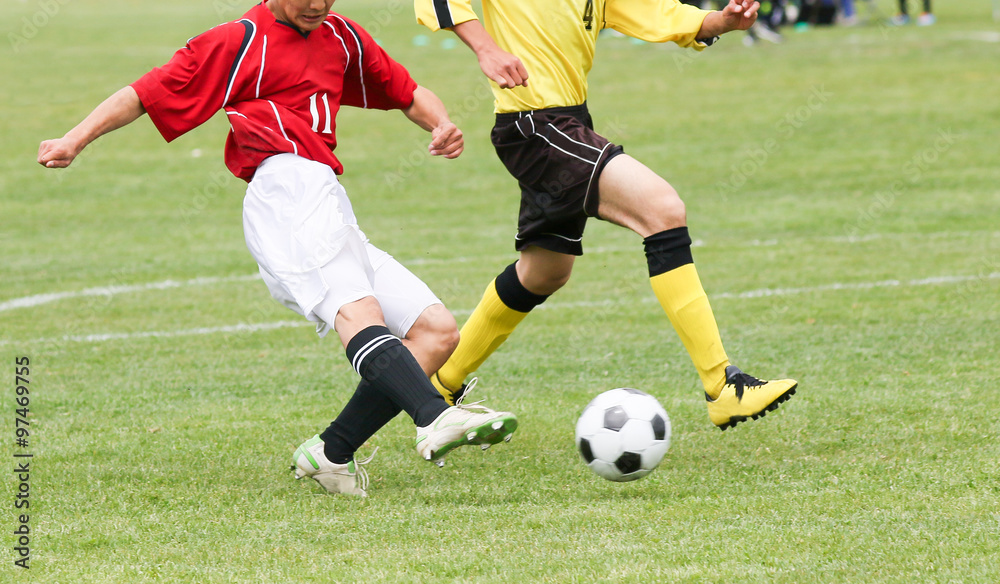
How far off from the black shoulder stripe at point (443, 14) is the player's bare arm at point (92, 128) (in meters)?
1.10

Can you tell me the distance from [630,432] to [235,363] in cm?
295

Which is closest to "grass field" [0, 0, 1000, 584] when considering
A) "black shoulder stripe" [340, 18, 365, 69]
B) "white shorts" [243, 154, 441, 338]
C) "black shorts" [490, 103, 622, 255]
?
"white shorts" [243, 154, 441, 338]

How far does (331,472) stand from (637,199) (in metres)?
1.43

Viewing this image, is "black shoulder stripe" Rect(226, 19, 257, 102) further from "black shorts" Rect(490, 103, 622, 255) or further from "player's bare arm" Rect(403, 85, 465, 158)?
"black shorts" Rect(490, 103, 622, 255)

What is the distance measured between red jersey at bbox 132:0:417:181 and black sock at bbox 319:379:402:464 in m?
0.81

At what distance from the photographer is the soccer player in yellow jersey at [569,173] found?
13.4 ft

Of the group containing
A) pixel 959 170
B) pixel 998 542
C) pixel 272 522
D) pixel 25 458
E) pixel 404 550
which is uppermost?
pixel 998 542

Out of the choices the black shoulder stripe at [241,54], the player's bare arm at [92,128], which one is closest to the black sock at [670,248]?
the black shoulder stripe at [241,54]

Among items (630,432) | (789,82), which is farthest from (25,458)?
(789,82)

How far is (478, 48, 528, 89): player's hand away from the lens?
4051 mm

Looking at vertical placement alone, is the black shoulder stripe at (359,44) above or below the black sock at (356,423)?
above

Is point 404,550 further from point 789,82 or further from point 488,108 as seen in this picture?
point 789,82

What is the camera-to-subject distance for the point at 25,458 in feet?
14.9

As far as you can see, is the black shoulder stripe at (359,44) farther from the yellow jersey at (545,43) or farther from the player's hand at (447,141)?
the player's hand at (447,141)
